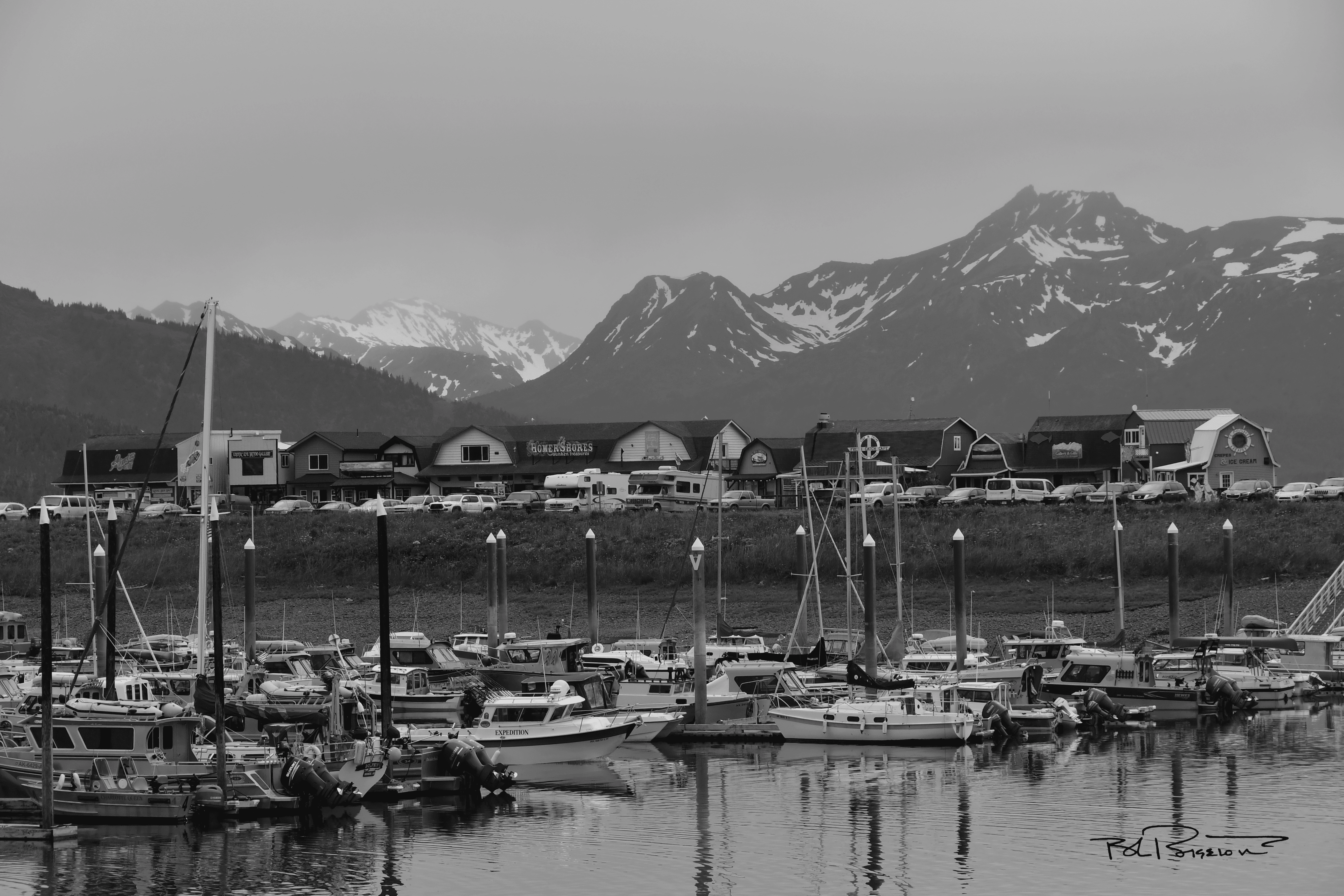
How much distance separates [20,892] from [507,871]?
34.0ft

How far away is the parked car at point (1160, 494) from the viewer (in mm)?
100375

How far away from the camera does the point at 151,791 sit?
42.2 metres

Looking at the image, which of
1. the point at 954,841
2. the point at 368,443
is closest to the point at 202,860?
the point at 954,841

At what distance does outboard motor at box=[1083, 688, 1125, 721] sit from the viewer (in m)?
58.0

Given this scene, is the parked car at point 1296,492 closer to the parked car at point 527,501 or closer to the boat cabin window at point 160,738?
the parked car at point 527,501

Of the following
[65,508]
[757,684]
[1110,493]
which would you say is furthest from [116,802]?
[65,508]

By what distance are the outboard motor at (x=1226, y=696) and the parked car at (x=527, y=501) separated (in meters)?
53.8

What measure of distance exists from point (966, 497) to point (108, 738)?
231ft

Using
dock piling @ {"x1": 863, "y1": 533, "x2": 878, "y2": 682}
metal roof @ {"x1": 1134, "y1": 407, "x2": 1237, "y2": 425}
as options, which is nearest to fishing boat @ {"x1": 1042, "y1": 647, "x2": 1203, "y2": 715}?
dock piling @ {"x1": 863, "y1": 533, "x2": 878, "y2": 682}

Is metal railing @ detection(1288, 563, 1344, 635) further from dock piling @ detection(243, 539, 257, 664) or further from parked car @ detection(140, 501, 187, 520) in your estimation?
parked car @ detection(140, 501, 187, 520)

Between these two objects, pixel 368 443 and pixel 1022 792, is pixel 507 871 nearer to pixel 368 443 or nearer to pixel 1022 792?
pixel 1022 792
